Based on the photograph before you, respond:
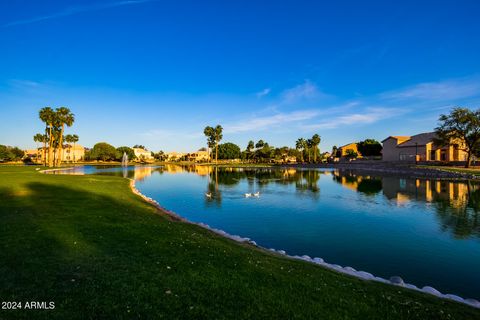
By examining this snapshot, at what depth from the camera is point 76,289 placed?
6.35 meters

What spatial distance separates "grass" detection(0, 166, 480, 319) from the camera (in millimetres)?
5871

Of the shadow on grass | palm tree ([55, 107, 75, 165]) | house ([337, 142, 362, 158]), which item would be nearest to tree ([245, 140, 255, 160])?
house ([337, 142, 362, 158])

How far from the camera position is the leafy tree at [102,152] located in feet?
506

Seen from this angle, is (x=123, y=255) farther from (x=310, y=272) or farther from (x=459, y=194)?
(x=459, y=194)

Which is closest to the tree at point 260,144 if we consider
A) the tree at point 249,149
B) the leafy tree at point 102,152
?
the tree at point 249,149

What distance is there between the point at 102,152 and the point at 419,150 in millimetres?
153463

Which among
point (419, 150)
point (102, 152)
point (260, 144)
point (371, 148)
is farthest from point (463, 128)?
point (102, 152)

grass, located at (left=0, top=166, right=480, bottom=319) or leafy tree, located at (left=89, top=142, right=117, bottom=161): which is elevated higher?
leafy tree, located at (left=89, top=142, right=117, bottom=161)

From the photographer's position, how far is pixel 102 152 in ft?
505

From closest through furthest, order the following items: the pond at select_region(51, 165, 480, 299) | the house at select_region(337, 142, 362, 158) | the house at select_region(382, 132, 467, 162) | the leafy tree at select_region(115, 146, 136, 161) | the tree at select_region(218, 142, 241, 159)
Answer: the pond at select_region(51, 165, 480, 299), the house at select_region(382, 132, 467, 162), the house at select_region(337, 142, 362, 158), the leafy tree at select_region(115, 146, 136, 161), the tree at select_region(218, 142, 241, 159)

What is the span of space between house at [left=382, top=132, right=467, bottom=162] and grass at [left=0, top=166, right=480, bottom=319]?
91220mm

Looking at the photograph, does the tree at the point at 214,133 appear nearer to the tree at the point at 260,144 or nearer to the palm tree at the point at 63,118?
the tree at the point at 260,144

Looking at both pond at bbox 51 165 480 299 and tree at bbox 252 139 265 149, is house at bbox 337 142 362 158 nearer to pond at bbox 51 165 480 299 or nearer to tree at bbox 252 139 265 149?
tree at bbox 252 139 265 149

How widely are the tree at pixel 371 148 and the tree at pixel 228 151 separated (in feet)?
240
